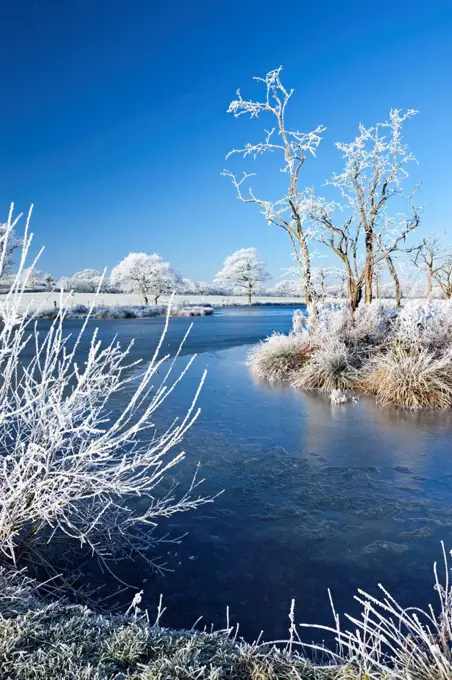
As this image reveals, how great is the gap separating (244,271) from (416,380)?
61.7 metres

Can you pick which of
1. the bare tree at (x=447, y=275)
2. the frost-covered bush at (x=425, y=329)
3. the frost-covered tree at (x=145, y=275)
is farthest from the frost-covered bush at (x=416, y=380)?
the frost-covered tree at (x=145, y=275)

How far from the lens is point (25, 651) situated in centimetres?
173

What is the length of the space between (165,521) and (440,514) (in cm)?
227

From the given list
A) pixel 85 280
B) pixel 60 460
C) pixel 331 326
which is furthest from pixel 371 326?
pixel 85 280

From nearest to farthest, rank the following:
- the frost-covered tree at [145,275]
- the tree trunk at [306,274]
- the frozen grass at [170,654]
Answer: the frozen grass at [170,654]
the tree trunk at [306,274]
the frost-covered tree at [145,275]

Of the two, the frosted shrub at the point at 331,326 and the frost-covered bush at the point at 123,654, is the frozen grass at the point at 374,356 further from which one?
the frost-covered bush at the point at 123,654

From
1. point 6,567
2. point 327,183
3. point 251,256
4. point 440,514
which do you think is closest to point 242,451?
point 440,514

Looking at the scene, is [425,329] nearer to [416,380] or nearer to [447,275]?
[416,380]

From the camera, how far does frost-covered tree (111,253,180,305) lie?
57188mm

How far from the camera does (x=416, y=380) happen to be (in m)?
7.31

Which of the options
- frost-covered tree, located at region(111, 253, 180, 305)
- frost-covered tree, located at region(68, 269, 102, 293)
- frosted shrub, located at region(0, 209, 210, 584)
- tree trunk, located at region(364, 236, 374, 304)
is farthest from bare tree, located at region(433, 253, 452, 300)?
frost-covered tree, located at region(68, 269, 102, 293)

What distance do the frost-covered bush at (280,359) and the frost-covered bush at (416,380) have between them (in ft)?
7.53

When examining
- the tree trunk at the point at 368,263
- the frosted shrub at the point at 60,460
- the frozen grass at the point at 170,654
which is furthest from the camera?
the tree trunk at the point at 368,263

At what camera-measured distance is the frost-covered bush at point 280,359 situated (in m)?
9.77
